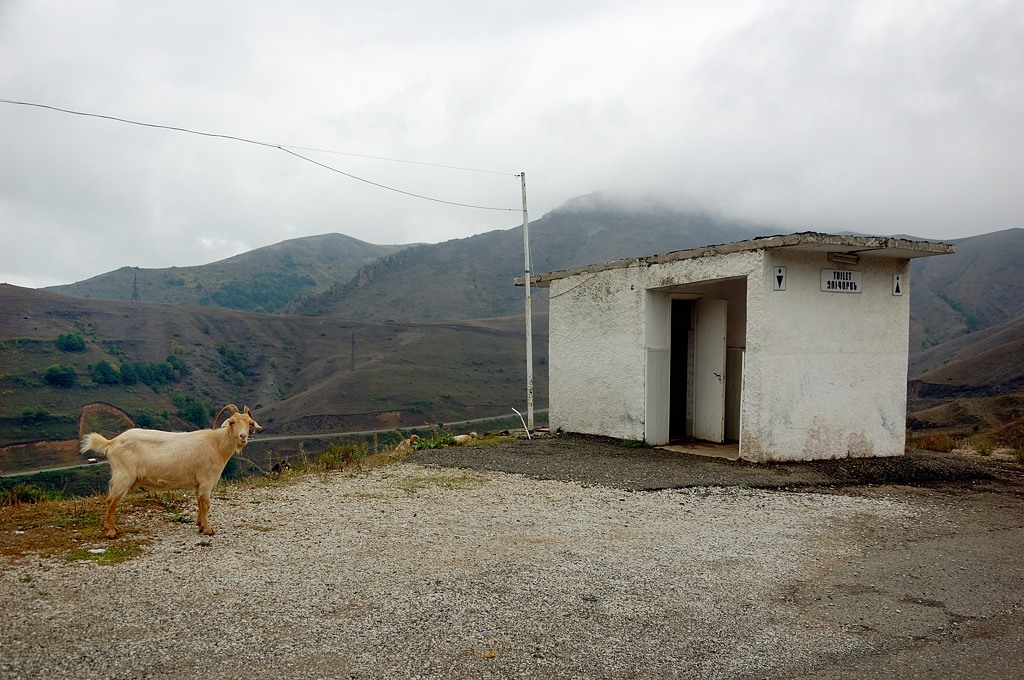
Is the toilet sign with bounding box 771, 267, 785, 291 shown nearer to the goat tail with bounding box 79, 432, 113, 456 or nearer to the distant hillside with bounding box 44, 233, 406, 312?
the goat tail with bounding box 79, 432, 113, 456

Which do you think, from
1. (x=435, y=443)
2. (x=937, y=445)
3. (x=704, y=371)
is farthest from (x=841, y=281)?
(x=435, y=443)

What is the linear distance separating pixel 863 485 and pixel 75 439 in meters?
39.8

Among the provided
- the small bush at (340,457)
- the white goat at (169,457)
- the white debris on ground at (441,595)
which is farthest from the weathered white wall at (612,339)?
the white goat at (169,457)

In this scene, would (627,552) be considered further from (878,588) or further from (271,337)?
(271,337)

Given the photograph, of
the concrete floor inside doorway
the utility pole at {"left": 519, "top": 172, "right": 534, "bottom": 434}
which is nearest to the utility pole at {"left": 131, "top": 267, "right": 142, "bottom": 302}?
the utility pole at {"left": 519, "top": 172, "right": 534, "bottom": 434}

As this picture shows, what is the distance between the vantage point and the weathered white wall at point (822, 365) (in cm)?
1019

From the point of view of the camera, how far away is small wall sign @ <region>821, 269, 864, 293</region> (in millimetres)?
10539

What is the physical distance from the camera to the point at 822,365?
1056 cm

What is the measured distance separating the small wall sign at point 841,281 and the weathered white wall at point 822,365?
0.27 feet

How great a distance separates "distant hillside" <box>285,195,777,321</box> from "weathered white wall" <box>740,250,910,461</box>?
273 feet

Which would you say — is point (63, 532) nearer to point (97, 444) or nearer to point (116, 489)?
point (116, 489)

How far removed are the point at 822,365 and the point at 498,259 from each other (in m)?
115

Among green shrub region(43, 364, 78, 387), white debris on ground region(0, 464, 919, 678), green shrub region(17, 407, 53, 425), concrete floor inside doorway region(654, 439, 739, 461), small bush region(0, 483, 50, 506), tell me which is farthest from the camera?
green shrub region(43, 364, 78, 387)

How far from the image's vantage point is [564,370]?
1410 cm
